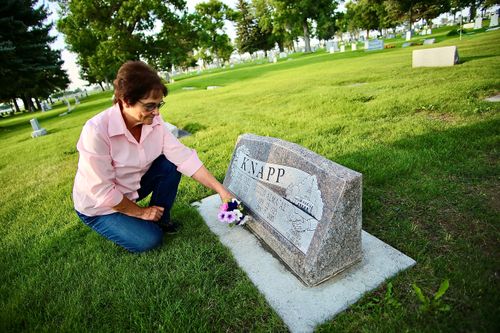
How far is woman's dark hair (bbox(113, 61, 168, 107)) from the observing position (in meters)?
2.06

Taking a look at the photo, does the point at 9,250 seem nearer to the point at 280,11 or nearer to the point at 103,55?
the point at 103,55

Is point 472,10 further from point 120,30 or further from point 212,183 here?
point 212,183

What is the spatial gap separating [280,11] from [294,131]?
41.9 meters

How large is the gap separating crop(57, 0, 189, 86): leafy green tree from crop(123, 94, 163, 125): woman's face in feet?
107

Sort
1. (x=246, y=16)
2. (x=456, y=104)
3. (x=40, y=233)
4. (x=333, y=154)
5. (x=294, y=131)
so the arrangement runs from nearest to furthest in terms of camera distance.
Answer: (x=40, y=233) → (x=333, y=154) → (x=456, y=104) → (x=294, y=131) → (x=246, y=16)

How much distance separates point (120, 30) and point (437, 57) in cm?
3149

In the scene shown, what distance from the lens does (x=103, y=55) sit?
30.5 m

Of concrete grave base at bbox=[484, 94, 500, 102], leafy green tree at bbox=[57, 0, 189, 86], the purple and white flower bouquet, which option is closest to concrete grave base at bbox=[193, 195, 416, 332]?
the purple and white flower bouquet

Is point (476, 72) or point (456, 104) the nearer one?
point (456, 104)

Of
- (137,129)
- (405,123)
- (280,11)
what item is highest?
(280,11)

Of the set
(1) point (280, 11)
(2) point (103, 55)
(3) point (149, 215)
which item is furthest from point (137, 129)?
(1) point (280, 11)

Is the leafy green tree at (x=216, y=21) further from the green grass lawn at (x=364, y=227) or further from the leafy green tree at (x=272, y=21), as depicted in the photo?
the green grass lawn at (x=364, y=227)

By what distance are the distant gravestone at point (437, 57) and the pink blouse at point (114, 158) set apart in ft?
33.8

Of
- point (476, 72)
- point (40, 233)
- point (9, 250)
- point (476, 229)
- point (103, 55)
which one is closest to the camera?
point (476, 229)
